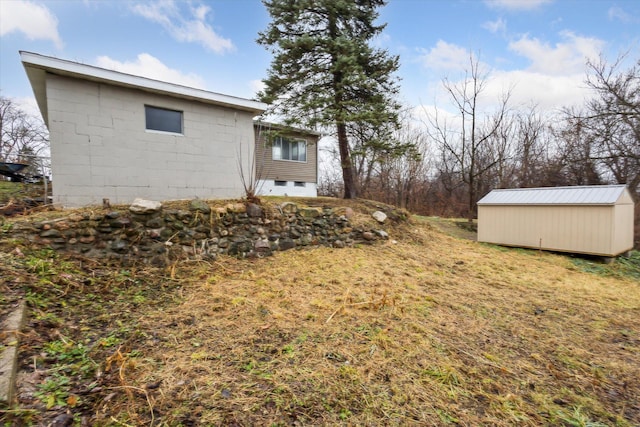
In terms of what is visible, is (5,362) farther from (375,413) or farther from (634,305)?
(634,305)

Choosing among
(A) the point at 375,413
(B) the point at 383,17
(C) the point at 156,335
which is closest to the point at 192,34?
(B) the point at 383,17

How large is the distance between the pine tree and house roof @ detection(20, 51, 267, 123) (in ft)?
5.67

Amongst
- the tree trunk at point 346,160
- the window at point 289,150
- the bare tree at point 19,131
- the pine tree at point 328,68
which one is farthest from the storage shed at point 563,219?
the bare tree at point 19,131

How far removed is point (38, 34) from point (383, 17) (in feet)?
31.3

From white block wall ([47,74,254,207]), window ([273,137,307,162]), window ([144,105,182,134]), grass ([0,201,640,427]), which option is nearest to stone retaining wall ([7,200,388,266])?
grass ([0,201,640,427])

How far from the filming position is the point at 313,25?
26.3 ft

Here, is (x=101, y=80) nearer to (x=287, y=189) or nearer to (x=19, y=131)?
(x=287, y=189)

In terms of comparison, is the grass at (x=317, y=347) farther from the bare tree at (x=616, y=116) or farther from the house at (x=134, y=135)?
the bare tree at (x=616, y=116)

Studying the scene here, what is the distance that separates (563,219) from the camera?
6.47 metres

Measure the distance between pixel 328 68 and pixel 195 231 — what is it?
6.19m

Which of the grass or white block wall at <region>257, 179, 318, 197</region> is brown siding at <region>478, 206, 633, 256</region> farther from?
white block wall at <region>257, 179, 318, 197</region>

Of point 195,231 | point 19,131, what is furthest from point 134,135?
point 19,131

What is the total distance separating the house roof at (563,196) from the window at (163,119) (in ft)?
28.5

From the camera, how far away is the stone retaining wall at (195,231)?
11.9 feet
